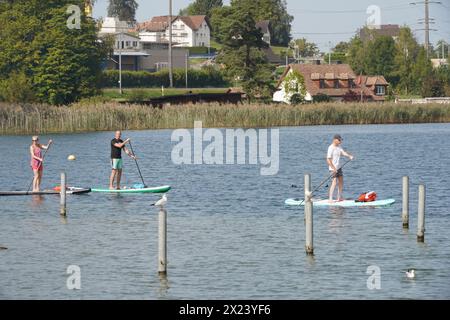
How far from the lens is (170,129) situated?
99.4m

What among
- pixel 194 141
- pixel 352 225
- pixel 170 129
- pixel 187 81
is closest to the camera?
pixel 352 225

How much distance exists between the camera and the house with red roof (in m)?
152

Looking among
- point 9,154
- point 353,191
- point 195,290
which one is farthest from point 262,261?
point 9,154

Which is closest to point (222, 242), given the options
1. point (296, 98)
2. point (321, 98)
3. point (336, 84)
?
point (296, 98)

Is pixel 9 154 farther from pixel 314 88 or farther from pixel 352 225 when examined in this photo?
pixel 314 88

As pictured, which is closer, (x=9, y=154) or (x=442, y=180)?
(x=442, y=180)

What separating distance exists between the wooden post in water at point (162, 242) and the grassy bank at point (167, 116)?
60574 mm

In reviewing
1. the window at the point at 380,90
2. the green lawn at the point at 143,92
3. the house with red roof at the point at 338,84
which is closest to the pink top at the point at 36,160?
the green lawn at the point at 143,92

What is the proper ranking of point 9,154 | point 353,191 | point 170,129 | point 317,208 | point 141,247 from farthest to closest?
point 170,129, point 9,154, point 353,191, point 317,208, point 141,247

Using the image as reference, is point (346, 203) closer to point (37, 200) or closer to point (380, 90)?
point (37, 200)

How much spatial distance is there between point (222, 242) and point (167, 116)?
59.7 meters

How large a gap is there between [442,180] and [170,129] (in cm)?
4456

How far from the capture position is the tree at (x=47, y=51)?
373 ft

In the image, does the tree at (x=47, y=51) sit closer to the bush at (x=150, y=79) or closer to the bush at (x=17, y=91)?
the bush at (x=17, y=91)
